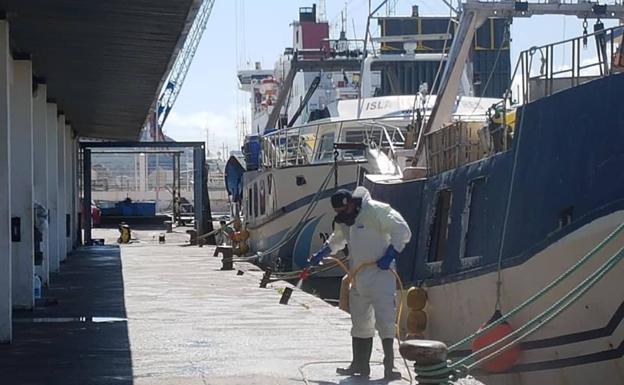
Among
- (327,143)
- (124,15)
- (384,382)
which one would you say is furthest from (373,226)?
(327,143)

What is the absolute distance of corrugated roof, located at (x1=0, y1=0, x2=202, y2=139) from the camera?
12.7 metres

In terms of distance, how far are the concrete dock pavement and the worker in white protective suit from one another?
0.49 m

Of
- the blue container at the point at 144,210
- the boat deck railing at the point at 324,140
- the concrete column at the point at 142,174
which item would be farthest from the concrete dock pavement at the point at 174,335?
the concrete column at the point at 142,174

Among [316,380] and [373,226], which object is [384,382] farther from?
[373,226]

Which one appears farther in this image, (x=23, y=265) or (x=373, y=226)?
(x=23, y=265)

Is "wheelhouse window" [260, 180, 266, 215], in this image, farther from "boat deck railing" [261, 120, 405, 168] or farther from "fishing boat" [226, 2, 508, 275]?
"boat deck railing" [261, 120, 405, 168]

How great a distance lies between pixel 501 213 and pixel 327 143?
13773mm

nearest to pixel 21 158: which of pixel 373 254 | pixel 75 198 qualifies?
pixel 373 254

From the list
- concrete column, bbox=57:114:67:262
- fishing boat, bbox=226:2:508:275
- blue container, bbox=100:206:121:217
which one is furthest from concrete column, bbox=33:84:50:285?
blue container, bbox=100:206:121:217

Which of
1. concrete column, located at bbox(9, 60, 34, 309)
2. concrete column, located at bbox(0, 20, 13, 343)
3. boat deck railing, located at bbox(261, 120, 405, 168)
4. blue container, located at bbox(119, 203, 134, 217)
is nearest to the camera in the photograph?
concrete column, located at bbox(0, 20, 13, 343)

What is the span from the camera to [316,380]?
10.3 meters

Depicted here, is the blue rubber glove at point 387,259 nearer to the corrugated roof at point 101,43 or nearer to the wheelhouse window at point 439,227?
the corrugated roof at point 101,43

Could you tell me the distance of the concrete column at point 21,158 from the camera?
49.8 ft

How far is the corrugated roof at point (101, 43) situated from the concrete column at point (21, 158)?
521 mm
